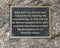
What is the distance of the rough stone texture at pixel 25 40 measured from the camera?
1.81 m

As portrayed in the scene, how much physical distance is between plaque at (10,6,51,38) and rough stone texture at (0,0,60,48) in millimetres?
37

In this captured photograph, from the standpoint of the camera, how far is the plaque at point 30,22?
5.91 ft

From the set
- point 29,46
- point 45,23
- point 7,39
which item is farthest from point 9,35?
point 45,23

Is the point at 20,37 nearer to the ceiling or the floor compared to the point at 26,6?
nearer to the floor

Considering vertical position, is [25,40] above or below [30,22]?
below

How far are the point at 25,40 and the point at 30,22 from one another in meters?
0.17

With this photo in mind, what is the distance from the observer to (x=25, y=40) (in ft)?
5.95

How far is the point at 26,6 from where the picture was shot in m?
1.81

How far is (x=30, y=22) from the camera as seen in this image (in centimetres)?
181

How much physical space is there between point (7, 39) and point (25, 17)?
0.25 m

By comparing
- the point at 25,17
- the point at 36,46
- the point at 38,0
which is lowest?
the point at 36,46

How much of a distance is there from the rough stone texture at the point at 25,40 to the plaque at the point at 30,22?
4cm

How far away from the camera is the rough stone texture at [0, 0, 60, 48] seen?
5.94ft

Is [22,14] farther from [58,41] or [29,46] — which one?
[58,41]
